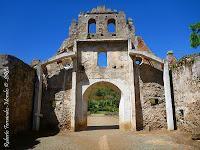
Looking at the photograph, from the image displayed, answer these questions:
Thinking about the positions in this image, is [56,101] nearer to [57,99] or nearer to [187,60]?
[57,99]

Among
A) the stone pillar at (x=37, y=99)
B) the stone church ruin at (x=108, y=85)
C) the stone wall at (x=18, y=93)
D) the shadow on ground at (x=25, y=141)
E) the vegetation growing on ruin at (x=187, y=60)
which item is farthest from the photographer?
the stone pillar at (x=37, y=99)

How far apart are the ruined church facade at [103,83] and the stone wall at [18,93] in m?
0.73

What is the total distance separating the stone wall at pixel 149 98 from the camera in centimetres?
1418

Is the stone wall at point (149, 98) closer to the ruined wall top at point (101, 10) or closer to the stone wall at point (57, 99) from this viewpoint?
the stone wall at point (57, 99)

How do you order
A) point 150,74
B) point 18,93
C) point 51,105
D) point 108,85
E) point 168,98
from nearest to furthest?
1. point 18,93
2. point 168,98
3. point 51,105
4. point 150,74
5. point 108,85

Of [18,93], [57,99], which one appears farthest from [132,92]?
[18,93]

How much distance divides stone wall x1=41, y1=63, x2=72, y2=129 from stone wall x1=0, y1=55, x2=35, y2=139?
38.7 inches

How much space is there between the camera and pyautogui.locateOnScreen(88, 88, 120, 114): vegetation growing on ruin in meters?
37.8

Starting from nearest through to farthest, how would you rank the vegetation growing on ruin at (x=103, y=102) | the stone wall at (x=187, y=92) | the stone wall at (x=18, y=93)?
the stone wall at (x=18, y=93) → the stone wall at (x=187, y=92) → the vegetation growing on ruin at (x=103, y=102)

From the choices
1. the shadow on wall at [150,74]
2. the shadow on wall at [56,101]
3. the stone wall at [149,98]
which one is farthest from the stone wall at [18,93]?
the shadow on wall at [150,74]

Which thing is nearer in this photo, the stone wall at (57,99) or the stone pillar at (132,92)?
the stone pillar at (132,92)

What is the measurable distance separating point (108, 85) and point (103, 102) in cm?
2483

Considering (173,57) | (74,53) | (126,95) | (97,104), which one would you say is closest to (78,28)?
(74,53)

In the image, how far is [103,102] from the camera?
40094 millimetres
